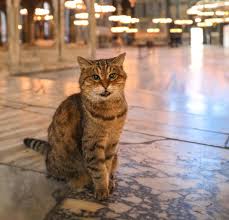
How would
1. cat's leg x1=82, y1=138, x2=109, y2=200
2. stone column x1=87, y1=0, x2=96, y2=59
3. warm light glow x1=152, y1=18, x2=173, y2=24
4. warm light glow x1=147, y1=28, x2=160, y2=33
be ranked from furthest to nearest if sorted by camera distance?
warm light glow x1=147, y1=28, x2=160, y2=33 < warm light glow x1=152, y1=18, x2=173, y2=24 < stone column x1=87, y1=0, x2=96, y2=59 < cat's leg x1=82, y1=138, x2=109, y2=200

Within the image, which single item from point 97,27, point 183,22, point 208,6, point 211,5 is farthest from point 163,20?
point 97,27

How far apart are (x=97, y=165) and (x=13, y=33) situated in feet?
28.7

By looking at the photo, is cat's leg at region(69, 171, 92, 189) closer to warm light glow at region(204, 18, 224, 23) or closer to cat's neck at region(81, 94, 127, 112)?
cat's neck at region(81, 94, 127, 112)

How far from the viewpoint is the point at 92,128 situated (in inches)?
90.5

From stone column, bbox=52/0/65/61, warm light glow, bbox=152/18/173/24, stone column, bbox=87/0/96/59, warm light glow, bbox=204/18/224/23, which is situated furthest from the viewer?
warm light glow, bbox=152/18/173/24

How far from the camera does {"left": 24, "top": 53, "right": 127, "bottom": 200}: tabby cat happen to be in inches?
88.2

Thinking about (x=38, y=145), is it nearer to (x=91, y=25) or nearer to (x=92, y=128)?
(x=92, y=128)

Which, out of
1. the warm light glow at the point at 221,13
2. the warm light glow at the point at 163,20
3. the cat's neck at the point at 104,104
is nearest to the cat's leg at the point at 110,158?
the cat's neck at the point at 104,104

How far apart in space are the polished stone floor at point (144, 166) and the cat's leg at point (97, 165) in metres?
0.07

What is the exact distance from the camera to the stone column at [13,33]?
33.1 ft

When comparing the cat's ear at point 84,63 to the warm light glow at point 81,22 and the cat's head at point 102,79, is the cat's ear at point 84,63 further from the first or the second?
the warm light glow at point 81,22

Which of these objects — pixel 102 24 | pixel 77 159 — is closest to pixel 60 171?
pixel 77 159

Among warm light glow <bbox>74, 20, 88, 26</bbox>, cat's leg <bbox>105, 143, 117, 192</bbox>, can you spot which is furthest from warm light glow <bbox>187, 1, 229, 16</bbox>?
cat's leg <bbox>105, 143, 117, 192</bbox>

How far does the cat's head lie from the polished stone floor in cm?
62
